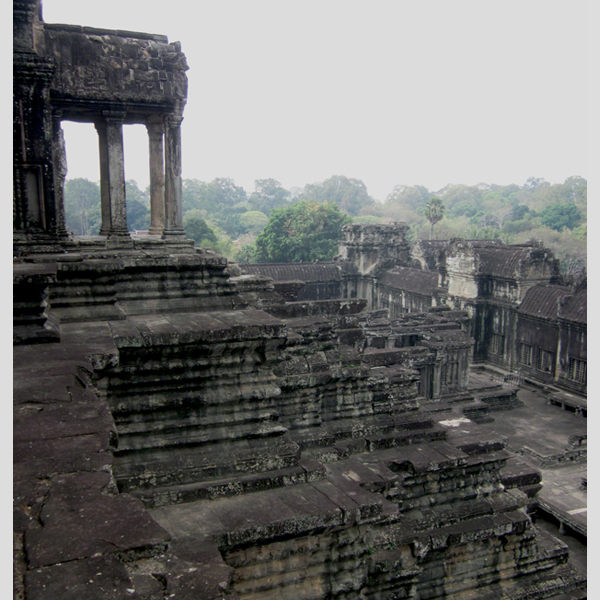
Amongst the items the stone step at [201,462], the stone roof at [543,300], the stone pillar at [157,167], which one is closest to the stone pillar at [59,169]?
the stone pillar at [157,167]

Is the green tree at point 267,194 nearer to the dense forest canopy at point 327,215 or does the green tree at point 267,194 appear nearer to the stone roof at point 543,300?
the dense forest canopy at point 327,215

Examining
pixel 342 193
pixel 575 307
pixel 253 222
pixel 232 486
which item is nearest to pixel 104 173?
pixel 232 486

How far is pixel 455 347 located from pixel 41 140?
1391cm

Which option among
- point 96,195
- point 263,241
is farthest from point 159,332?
point 96,195

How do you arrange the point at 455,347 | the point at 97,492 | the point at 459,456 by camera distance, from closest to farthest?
the point at 97,492, the point at 459,456, the point at 455,347

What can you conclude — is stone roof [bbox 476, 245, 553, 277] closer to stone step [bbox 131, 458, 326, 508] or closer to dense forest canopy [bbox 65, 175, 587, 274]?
stone step [bbox 131, 458, 326, 508]

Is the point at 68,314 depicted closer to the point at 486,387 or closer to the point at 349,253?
the point at 486,387

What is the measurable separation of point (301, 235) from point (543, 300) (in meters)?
23.1

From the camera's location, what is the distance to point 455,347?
1814 cm

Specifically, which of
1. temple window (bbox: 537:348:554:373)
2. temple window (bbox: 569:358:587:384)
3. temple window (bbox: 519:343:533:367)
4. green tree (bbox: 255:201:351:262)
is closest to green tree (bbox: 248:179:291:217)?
green tree (bbox: 255:201:351:262)

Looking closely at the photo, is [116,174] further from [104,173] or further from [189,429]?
[189,429]

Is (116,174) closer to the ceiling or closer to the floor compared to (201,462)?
closer to the ceiling

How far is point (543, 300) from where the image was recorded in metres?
21.0

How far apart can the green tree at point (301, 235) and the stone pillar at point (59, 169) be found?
3202cm
